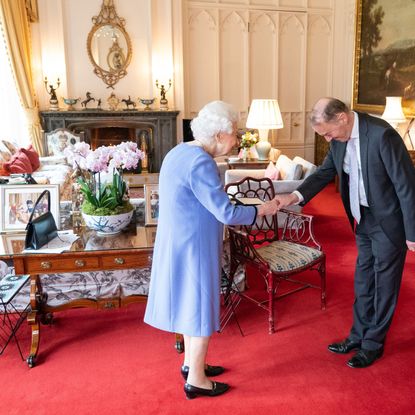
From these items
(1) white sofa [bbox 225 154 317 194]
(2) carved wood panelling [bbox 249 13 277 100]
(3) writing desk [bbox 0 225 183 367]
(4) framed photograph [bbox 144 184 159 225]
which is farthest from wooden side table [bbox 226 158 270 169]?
(3) writing desk [bbox 0 225 183 367]

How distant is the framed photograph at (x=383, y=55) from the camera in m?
6.48

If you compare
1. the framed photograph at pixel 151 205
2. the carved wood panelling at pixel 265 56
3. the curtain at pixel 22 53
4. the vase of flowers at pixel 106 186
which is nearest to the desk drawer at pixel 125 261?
the vase of flowers at pixel 106 186

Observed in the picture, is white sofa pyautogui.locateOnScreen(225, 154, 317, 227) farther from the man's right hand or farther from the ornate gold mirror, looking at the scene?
the ornate gold mirror

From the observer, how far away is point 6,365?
274 cm

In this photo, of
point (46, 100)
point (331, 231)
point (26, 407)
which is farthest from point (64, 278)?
point (46, 100)

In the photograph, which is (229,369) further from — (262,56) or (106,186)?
(262,56)

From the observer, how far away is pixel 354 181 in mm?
2570

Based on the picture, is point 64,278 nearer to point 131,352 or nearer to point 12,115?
point 131,352

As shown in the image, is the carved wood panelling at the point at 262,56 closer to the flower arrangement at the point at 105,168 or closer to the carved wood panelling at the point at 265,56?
the carved wood panelling at the point at 265,56

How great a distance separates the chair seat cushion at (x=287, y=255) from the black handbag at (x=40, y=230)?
4.68ft

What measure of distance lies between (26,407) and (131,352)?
70 cm

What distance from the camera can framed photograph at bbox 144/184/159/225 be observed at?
3.19 metres

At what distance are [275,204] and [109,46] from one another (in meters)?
6.49

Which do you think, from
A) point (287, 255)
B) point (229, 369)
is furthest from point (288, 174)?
point (229, 369)
